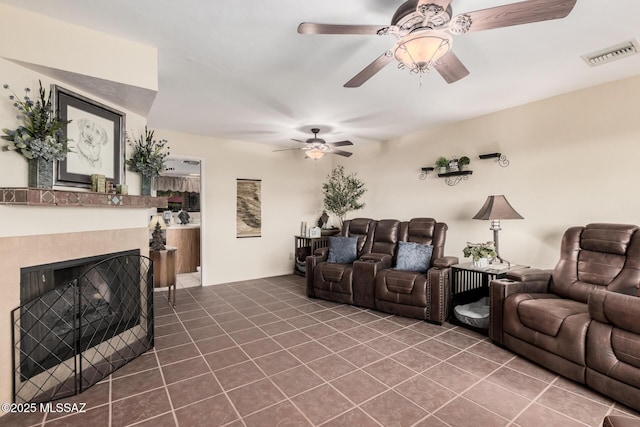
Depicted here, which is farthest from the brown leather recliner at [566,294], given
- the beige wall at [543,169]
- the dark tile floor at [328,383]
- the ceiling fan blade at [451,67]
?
the ceiling fan blade at [451,67]

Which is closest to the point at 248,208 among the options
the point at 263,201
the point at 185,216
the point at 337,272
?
the point at 263,201

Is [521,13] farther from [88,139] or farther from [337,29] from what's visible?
[88,139]

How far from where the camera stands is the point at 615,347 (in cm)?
199

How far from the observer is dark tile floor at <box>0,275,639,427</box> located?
1.88 m

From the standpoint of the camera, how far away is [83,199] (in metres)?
2.22

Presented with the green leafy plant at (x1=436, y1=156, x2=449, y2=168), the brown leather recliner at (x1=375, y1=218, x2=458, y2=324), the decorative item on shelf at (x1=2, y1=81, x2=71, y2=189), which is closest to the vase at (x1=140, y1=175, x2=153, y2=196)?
the decorative item on shelf at (x1=2, y1=81, x2=71, y2=189)

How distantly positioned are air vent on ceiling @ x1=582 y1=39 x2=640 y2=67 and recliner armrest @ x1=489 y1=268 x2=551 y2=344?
77.8 inches

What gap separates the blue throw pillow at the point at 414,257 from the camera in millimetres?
3885

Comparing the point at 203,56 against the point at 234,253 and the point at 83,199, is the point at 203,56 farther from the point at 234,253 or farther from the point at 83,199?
the point at 234,253

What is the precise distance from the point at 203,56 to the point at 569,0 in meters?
2.42

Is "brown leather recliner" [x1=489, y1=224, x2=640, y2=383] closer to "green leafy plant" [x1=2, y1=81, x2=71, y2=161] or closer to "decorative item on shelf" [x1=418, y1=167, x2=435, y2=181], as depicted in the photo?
"decorative item on shelf" [x1=418, y1=167, x2=435, y2=181]

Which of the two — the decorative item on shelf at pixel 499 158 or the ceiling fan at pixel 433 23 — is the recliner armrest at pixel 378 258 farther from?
the ceiling fan at pixel 433 23

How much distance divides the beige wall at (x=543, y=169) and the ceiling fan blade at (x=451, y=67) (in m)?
2.13

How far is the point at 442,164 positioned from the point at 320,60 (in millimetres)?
2625
